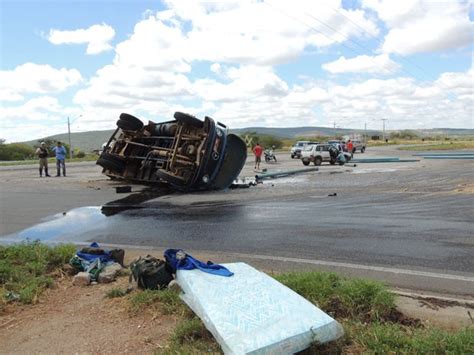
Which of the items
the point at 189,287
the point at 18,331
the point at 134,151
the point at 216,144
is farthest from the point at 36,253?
the point at 134,151

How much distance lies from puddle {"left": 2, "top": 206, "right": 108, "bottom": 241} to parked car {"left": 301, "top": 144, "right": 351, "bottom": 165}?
24.9 metres

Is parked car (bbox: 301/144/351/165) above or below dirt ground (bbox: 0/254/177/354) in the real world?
above

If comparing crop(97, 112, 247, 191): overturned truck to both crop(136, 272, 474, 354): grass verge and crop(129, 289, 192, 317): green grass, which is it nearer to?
crop(129, 289, 192, 317): green grass

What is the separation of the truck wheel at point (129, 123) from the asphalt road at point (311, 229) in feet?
11.2

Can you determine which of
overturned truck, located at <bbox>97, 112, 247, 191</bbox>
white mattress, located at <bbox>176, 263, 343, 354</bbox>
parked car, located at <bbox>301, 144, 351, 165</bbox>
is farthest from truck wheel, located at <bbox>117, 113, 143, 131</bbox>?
parked car, located at <bbox>301, 144, 351, 165</bbox>

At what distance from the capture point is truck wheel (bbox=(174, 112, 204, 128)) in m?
16.4

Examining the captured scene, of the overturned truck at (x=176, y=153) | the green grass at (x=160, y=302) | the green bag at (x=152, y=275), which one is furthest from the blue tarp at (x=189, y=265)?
the overturned truck at (x=176, y=153)

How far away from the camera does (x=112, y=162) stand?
18.5m

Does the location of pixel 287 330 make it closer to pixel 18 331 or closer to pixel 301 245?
pixel 18 331

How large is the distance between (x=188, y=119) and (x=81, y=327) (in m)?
12.4

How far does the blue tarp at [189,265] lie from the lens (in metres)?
4.77

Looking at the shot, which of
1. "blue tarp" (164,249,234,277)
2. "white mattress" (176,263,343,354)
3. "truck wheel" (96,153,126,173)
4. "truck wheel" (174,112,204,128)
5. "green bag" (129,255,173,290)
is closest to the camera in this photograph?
"white mattress" (176,263,343,354)

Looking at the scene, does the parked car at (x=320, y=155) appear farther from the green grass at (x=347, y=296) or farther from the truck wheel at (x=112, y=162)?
the green grass at (x=347, y=296)

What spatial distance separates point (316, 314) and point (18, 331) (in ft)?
8.97
